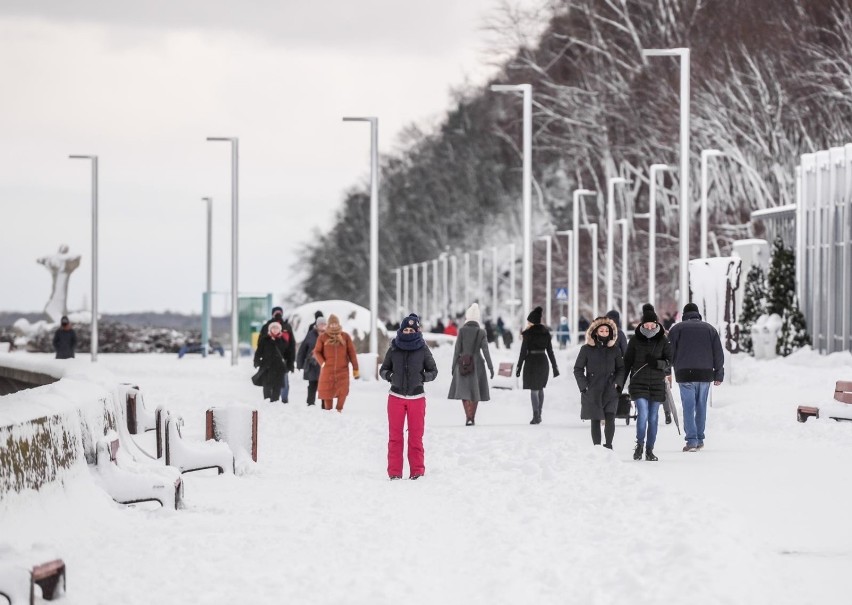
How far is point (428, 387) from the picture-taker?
115ft

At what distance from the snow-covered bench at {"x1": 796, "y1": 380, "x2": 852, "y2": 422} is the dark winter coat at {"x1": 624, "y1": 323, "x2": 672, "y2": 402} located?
520 cm

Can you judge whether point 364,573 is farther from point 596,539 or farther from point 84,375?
point 84,375

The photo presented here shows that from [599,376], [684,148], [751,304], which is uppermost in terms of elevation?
[684,148]

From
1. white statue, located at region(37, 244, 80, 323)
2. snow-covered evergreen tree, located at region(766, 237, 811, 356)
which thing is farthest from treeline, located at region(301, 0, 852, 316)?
white statue, located at region(37, 244, 80, 323)

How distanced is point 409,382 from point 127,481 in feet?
14.2

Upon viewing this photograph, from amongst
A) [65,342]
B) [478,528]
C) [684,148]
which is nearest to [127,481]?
[478,528]

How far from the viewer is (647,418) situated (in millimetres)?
18219

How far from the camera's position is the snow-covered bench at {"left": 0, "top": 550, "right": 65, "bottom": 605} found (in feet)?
28.3

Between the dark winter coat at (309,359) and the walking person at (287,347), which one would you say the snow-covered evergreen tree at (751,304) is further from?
the walking person at (287,347)

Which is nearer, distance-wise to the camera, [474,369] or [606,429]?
[606,429]

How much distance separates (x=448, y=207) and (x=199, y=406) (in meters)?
87.2

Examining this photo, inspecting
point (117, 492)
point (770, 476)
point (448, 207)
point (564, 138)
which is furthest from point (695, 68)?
point (448, 207)

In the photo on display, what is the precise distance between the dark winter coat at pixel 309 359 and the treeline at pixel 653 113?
972 inches

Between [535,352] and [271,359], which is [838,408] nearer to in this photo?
[535,352]
